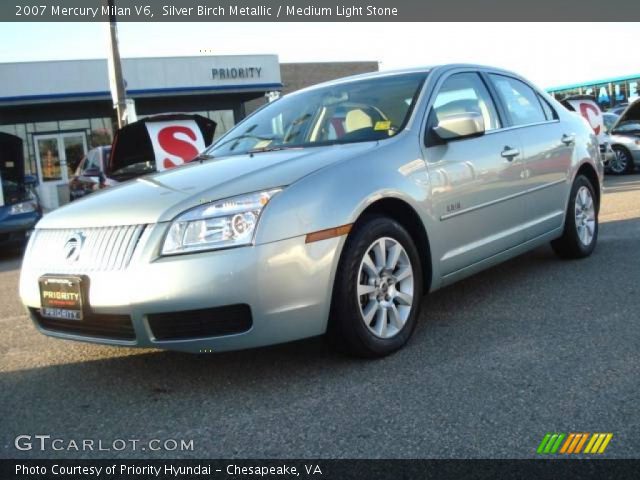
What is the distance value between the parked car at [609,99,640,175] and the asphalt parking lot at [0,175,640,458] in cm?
1024

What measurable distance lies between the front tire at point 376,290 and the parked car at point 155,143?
15.4ft

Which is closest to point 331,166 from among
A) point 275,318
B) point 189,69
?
point 275,318

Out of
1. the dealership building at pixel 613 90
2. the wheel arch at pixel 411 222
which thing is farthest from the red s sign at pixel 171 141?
the dealership building at pixel 613 90

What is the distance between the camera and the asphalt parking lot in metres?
2.52

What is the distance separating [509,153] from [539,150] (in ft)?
1.63

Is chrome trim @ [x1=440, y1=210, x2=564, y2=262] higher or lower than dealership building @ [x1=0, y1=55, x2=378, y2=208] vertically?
lower

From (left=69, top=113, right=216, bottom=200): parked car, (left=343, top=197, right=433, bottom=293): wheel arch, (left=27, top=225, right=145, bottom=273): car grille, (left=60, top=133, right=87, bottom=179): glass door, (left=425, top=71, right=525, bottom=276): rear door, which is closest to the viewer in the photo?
(left=27, top=225, right=145, bottom=273): car grille

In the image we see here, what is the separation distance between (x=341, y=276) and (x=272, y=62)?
2539 cm

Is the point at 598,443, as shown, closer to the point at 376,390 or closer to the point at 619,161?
the point at 376,390

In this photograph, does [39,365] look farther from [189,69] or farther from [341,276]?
[189,69]

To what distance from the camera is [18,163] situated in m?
9.74

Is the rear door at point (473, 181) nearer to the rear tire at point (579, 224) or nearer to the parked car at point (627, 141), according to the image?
the rear tire at point (579, 224)

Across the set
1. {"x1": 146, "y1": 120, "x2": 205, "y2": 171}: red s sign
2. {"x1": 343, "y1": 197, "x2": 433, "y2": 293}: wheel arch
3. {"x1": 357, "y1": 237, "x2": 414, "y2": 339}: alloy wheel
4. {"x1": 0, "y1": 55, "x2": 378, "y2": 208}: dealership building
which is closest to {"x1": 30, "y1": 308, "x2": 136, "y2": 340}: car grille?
{"x1": 357, "y1": 237, "x2": 414, "y2": 339}: alloy wheel

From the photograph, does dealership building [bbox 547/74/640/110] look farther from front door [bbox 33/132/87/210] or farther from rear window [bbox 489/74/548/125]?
rear window [bbox 489/74/548/125]
